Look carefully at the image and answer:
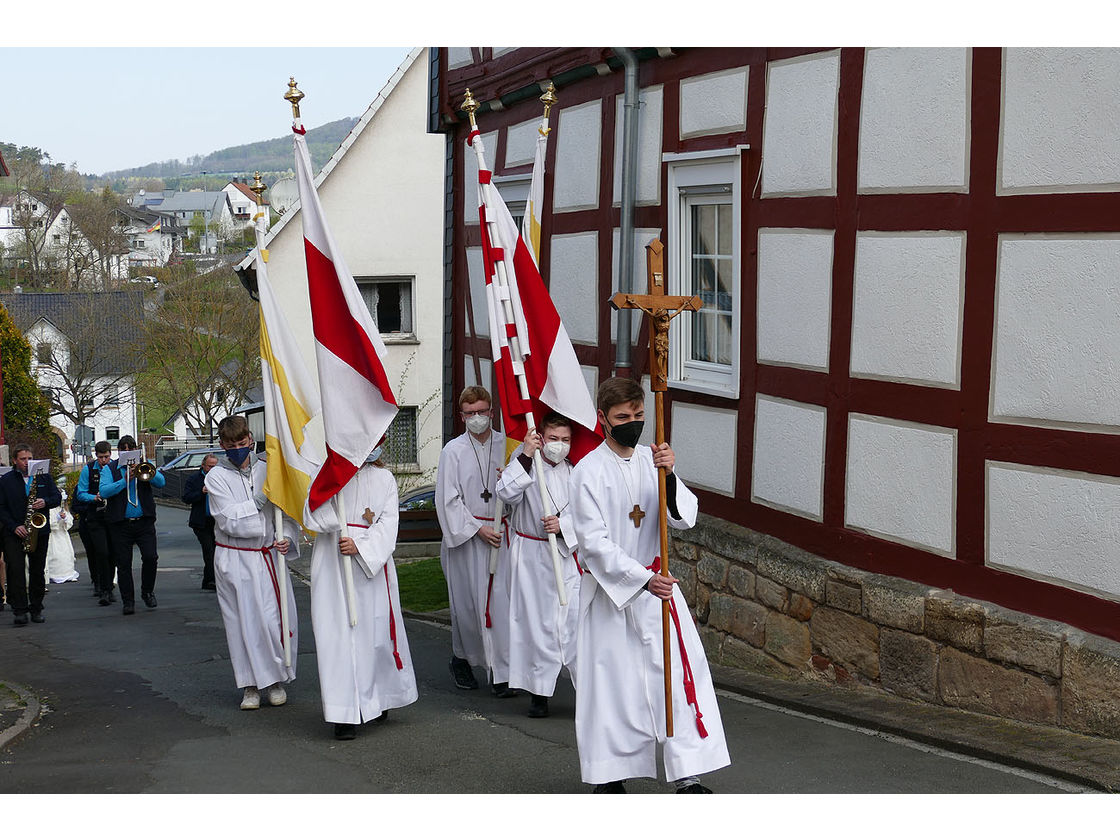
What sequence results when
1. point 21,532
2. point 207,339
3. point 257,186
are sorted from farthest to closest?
point 207,339
point 21,532
point 257,186

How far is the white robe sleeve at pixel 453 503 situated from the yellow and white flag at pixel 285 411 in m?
1.07

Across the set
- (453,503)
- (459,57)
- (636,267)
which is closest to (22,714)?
(453,503)

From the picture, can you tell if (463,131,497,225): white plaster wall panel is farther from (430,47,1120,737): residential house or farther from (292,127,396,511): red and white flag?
(292,127,396,511): red and white flag

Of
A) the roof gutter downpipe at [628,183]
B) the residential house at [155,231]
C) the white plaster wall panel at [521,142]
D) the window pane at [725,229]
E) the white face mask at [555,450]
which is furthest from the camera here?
the residential house at [155,231]

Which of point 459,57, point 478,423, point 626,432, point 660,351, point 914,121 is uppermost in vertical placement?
point 459,57

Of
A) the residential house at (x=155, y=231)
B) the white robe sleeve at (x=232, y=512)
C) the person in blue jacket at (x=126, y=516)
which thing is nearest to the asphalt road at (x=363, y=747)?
the white robe sleeve at (x=232, y=512)

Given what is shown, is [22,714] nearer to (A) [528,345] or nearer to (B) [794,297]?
(A) [528,345]

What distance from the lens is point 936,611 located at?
794 centimetres

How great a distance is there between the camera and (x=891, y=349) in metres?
8.39

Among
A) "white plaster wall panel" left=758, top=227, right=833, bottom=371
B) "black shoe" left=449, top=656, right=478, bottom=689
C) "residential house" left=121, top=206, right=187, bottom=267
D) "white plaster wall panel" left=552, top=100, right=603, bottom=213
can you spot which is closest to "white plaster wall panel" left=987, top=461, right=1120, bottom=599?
"white plaster wall panel" left=758, top=227, right=833, bottom=371

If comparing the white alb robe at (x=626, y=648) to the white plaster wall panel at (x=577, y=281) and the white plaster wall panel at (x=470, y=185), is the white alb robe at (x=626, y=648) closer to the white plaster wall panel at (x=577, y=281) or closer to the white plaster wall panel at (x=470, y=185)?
the white plaster wall panel at (x=577, y=281)

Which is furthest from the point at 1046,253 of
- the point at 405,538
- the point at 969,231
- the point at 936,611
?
the point at 405,538

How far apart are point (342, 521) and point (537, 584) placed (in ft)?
4.92

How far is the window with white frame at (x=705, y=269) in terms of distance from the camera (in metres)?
10.3
